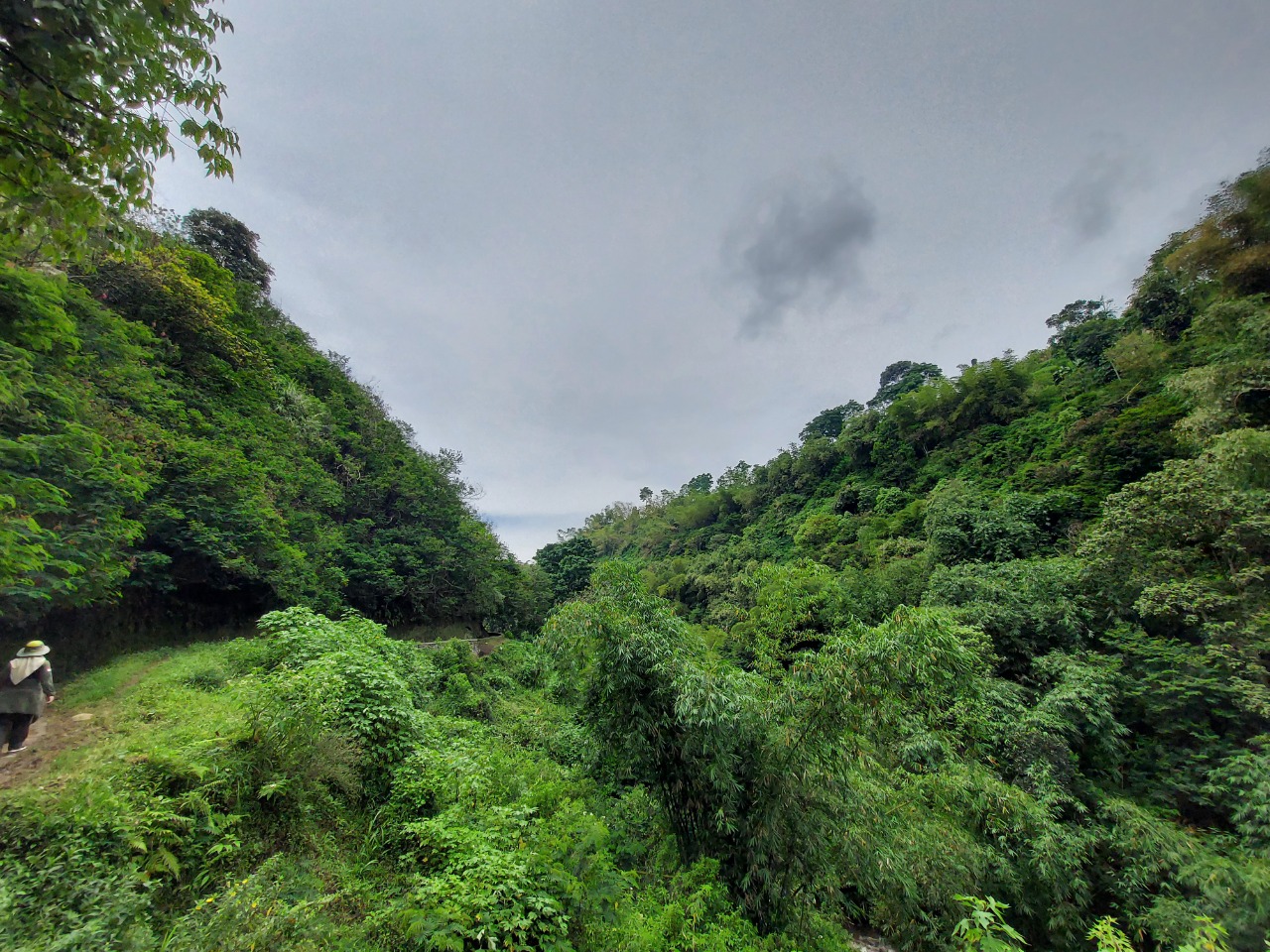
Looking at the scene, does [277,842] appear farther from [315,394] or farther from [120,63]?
[315,394]

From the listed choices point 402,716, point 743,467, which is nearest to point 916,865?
point 402,716

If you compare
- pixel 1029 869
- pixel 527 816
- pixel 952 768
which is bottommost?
pixel 1029 869

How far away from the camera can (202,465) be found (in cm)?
907

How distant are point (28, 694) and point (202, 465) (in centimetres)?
658

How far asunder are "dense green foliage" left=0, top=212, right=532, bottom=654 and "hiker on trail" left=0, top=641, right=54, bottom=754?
960 millimetres

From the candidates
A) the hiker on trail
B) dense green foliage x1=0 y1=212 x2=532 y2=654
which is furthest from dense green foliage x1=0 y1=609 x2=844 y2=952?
dense green foliage x1=0 y1=212 x2=532 y2=654

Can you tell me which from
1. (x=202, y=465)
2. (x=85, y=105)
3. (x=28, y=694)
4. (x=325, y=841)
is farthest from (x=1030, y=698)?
(x=202, y=465)

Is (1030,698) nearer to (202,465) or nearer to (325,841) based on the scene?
(325,841)

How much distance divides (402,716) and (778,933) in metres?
4.41

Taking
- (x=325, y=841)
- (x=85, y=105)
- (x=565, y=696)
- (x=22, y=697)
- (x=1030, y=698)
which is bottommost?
(x=1030, y=698)

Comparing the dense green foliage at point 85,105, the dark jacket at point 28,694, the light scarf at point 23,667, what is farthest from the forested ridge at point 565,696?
the light scarf at point 23,667

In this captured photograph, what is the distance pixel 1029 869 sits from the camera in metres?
5.37

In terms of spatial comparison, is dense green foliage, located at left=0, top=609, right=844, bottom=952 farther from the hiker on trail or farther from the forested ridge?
the hiker on trail

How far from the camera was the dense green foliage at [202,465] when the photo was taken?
17.3 feet
